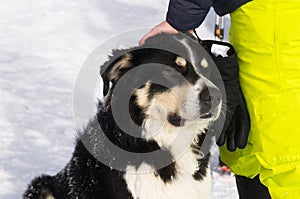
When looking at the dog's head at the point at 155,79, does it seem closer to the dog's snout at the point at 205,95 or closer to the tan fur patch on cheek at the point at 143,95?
the tan fur patch on cheek at the point at 143,95

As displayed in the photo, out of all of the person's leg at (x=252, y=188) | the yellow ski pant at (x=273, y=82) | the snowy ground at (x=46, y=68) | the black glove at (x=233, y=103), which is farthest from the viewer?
the snowy ground at (x=46, y=68)

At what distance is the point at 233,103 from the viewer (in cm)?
319

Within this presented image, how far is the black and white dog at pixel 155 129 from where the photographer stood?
3.29m

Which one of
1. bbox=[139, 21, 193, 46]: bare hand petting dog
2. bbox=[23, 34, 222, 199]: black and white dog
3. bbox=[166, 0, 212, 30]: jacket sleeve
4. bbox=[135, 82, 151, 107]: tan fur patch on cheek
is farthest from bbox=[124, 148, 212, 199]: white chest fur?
bbox=[166, 0, 212, 30]: jacket sleeve

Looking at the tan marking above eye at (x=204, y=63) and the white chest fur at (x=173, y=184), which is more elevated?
the tan marking above eye at (x=204, y=63)

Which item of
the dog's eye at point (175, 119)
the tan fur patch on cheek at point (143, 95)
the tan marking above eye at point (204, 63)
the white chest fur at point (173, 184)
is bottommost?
the white chest fur at point (173, 184)

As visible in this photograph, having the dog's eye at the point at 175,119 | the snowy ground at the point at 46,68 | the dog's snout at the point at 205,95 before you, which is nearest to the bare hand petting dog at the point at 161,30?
the dog's snout at the point at 205,95

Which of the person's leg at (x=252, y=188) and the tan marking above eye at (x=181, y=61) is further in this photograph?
the person's leg at (x=252, y=188)

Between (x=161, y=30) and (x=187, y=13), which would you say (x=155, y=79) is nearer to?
(x=161, y=30)

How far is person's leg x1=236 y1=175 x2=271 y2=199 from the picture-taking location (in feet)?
11.7

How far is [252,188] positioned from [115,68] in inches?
42.2

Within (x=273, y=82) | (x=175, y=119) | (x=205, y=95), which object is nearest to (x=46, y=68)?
(x=175, y=119)

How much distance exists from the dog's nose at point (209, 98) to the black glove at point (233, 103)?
2.1 inches

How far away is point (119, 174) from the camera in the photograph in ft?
10.9
